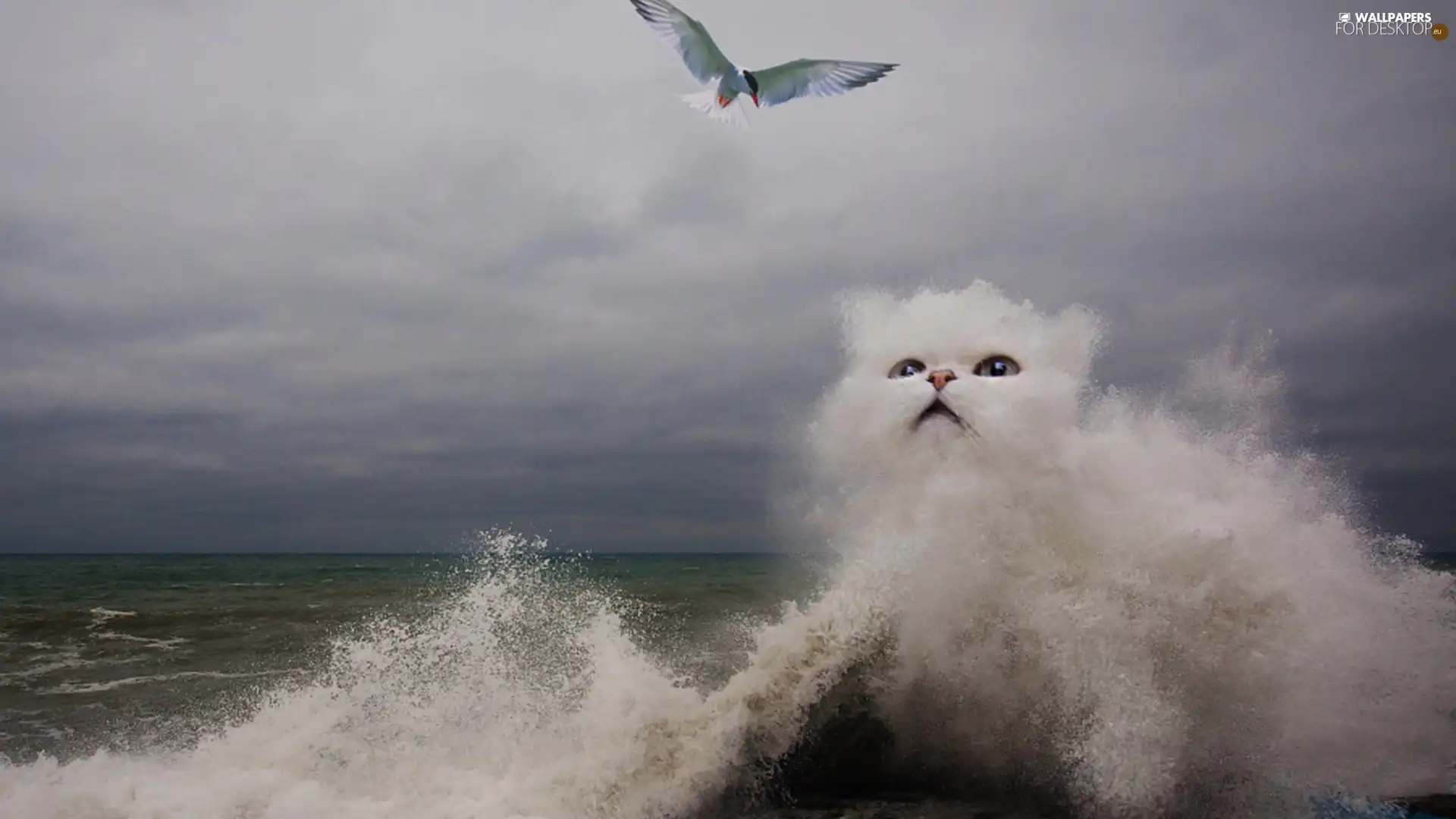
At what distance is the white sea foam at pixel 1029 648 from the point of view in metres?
4.98

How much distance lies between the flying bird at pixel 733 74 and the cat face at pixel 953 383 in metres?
3.05

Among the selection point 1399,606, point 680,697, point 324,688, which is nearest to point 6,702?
point 324,688

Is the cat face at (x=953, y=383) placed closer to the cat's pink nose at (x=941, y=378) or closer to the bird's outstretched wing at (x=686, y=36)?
the cat's pink nose at (x=941, y=378)

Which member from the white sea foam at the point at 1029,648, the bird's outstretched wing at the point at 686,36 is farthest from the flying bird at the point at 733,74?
the white sea foam at the point at 1029,648

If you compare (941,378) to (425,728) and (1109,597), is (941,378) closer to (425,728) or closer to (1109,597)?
(1109,597)

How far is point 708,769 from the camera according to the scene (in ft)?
18.4

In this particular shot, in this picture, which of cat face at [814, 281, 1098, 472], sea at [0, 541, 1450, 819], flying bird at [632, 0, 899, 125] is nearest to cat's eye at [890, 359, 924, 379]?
cat face at [814, 281, 1098, 472]

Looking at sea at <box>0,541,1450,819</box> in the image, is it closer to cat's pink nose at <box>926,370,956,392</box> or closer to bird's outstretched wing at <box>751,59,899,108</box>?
cat's pink nose at <box>926,370,956,392</box>

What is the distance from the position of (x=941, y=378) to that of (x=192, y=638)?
58.1ft

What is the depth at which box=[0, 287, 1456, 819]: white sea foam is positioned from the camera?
4.98 metres

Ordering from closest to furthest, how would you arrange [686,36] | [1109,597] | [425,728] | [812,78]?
[1109,597], [425,728], [686,36], [812,78]

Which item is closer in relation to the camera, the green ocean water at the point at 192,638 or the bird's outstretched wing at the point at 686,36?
the bird's outstretched wing at the point at 686,36

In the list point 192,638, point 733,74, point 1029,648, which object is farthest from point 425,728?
point 192,638

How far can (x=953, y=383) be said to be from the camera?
5445 mm
